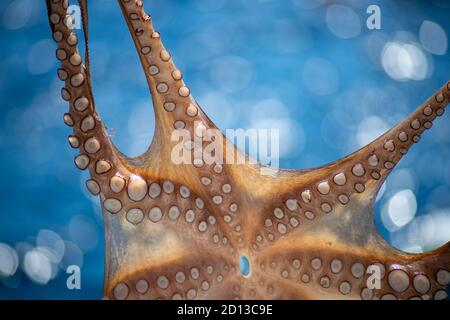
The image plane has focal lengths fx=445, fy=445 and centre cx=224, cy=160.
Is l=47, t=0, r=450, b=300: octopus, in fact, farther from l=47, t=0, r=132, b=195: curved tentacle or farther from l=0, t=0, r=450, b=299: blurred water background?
l=0, t=0, r=450, b=299: blurred water background

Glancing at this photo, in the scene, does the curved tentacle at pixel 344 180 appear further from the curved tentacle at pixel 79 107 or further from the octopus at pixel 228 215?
the curved tentacle at pixel 79 107

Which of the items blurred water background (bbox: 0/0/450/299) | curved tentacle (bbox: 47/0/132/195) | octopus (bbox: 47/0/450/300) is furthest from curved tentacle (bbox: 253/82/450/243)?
blurred water background (bbox: 0/0/450/299)

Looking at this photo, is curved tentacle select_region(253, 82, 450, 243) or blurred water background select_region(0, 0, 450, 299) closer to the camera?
curved tentacle select_region(253, 82, 450, 243)

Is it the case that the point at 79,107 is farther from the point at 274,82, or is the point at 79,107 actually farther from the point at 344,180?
the point at 274,82

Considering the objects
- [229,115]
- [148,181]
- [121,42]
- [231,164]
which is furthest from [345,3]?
[148,181]

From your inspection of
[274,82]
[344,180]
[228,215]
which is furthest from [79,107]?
[274,82]

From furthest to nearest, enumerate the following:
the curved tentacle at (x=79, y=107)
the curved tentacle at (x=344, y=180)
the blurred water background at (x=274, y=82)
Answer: the blurred water background at (x=274, y=82)
the curved tentacle at (x=344, y=180)
the curved tentacle at (x=79, y=107)

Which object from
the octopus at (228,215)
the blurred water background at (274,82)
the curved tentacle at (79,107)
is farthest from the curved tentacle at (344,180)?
the blurred water background at (274,82)
